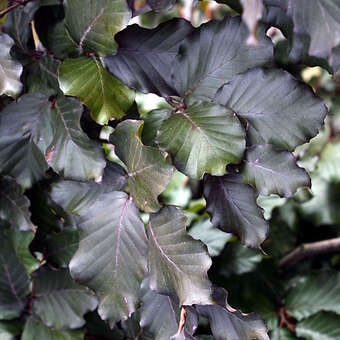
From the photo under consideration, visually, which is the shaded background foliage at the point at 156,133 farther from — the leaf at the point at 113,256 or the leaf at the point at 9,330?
the leaf at the point at 9,330

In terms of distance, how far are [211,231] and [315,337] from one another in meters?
0.32

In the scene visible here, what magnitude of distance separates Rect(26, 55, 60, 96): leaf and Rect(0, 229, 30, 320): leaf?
12.2 inches

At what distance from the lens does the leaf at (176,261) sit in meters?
0.54

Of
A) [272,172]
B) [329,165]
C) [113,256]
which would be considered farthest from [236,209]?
[329,165]

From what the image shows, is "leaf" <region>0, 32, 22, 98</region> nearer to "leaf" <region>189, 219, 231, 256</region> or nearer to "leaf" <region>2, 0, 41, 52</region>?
"leaf" <region>2, 0, 41, 52</region>

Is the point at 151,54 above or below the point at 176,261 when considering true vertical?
above

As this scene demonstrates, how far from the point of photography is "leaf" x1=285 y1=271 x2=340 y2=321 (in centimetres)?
102

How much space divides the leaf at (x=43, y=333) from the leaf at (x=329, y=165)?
0.77 m

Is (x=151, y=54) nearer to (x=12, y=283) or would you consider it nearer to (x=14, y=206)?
(x=14, y=206)

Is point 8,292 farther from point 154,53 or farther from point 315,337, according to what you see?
point 315,337

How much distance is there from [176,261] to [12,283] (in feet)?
1.40

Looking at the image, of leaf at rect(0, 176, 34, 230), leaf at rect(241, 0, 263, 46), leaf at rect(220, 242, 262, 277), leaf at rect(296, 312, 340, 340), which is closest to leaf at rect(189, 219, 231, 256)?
leaf at rect(220, 242, 262, 277)

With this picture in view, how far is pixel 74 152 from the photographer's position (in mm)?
599

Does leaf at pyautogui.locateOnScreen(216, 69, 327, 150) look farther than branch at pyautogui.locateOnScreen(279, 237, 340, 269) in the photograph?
No
